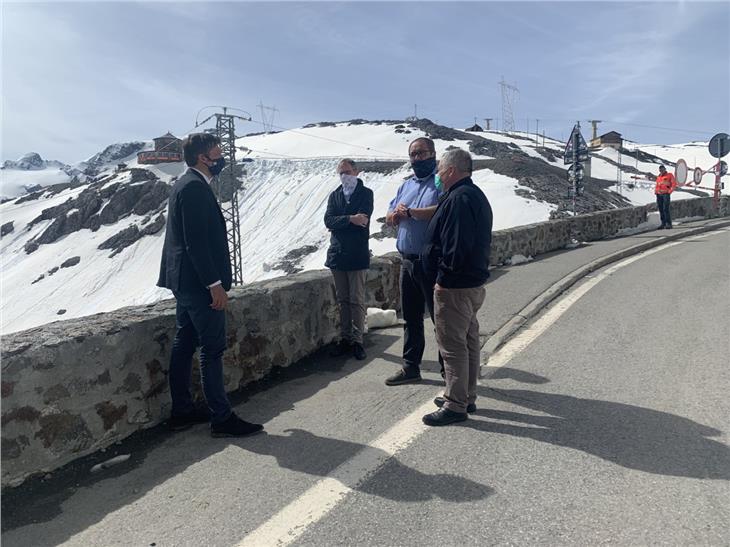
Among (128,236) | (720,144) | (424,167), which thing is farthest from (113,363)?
(128,236)

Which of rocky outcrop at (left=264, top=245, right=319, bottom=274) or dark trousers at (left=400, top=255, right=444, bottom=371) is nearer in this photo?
dark trousers at (left=400, top=255, right=444, bottom=371)

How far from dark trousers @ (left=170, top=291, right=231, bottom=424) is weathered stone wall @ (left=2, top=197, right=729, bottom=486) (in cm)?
15

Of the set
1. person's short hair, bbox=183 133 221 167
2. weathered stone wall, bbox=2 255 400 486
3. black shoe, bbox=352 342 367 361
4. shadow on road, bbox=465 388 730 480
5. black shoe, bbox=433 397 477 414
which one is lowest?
shadow on road, bbox=465 388 730 480

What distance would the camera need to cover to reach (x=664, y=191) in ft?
51.4

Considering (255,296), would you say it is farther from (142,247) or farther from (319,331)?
(142,247)

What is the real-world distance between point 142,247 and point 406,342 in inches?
1973

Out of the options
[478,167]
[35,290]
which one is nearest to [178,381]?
[478,167]

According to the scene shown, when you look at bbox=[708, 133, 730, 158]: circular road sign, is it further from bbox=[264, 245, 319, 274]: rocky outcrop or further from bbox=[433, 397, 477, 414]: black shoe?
bbox=[264, 245, 319, 274]: rocky outcrop

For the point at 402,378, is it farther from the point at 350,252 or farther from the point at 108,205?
the point at 108,205

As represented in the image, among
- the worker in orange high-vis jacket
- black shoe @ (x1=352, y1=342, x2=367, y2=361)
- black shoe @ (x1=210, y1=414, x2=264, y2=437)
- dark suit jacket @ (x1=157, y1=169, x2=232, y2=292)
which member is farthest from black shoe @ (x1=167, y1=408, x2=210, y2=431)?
the worker in orange high-vis jacket

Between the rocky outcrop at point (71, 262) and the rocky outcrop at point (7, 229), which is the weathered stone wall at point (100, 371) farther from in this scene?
the rocky outcrop at point (7, 229)

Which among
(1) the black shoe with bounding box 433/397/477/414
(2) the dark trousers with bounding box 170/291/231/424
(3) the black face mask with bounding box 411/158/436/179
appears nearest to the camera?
(2) the dark trousers with bounding box 170/291/231/424

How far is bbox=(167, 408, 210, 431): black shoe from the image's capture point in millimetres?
3770

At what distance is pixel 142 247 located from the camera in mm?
50094
